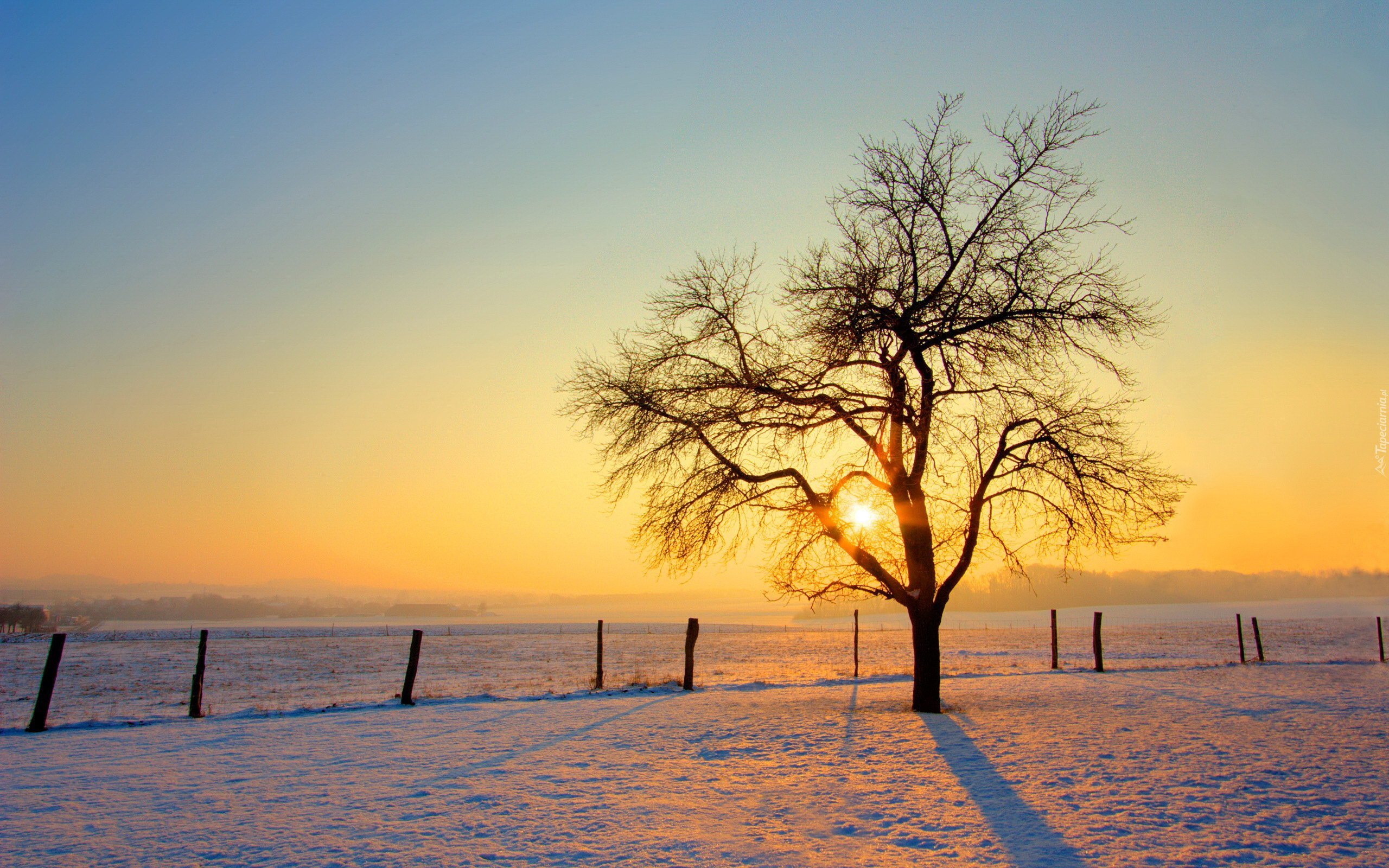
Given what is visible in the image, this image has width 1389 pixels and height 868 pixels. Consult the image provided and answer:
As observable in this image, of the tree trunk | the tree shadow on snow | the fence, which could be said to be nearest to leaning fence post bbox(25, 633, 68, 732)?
the fence

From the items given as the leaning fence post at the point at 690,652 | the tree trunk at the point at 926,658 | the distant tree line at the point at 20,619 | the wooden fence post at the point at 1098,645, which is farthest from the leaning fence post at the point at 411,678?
the distant tree line at the point at 20,619

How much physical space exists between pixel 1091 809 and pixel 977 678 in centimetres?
1298

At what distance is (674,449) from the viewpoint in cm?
1400

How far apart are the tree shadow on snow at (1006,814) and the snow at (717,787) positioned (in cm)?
3

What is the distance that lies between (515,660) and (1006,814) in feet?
114

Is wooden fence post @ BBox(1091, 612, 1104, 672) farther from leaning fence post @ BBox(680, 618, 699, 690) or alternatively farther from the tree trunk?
leaning fence post @ BBox(680, 618, 699, 690)

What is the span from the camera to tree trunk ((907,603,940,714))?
507 inches

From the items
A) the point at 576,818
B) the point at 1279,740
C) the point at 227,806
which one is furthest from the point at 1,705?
the point at 1279,740

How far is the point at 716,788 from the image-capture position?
771cm

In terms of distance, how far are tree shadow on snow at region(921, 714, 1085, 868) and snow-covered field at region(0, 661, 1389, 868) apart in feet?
0.11

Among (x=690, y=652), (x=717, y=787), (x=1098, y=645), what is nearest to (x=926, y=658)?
(x=690, y=652)

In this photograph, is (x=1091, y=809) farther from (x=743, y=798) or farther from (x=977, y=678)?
(x=977, y=678)

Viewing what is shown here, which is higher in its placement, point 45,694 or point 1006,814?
point 1006,814

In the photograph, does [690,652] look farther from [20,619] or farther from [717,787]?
[20,619]
